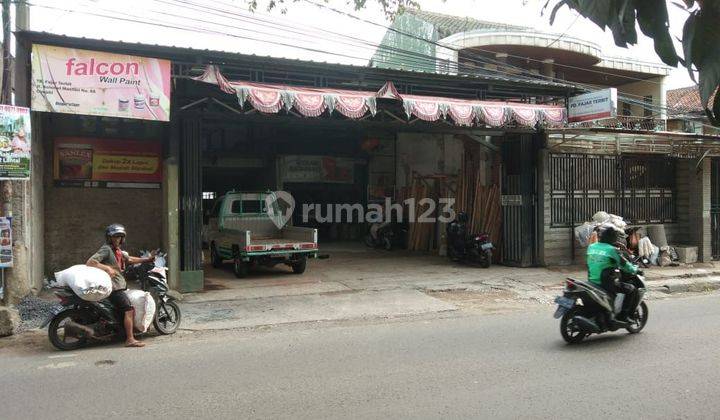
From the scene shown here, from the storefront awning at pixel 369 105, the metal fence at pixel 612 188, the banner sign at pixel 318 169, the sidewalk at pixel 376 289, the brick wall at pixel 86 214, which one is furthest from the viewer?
the banner sign at pixel 318 169

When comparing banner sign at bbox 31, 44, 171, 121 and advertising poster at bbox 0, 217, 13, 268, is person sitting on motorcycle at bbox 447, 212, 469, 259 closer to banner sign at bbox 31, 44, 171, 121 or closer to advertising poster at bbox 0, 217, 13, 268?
banner sign at bbox 31, 44, 171, 121

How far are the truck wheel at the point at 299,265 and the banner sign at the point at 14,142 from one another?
6.15m

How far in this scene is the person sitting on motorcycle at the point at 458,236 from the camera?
1459 cm

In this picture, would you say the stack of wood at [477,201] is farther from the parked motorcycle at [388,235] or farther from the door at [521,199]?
the parked motorcycle at [388,235]

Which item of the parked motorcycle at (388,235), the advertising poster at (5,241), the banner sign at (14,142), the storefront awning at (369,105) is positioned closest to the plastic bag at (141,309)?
the advertising poster at (5,241)

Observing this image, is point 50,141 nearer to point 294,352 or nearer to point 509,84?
point 294,352

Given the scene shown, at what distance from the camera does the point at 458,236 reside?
579 inches

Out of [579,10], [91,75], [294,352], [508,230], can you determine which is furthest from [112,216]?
[579,10]

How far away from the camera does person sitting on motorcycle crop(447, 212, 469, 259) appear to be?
47.9ft

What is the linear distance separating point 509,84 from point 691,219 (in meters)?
7.07

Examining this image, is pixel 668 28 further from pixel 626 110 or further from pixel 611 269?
pixel 626 110

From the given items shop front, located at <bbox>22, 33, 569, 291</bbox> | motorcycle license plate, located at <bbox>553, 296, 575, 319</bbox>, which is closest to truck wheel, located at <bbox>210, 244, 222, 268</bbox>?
shop front, located at <bbox>22, 33, 569, 291</bbox>

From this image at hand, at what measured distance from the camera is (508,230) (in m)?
14.5

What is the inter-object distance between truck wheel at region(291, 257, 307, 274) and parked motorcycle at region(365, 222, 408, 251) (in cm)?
569
